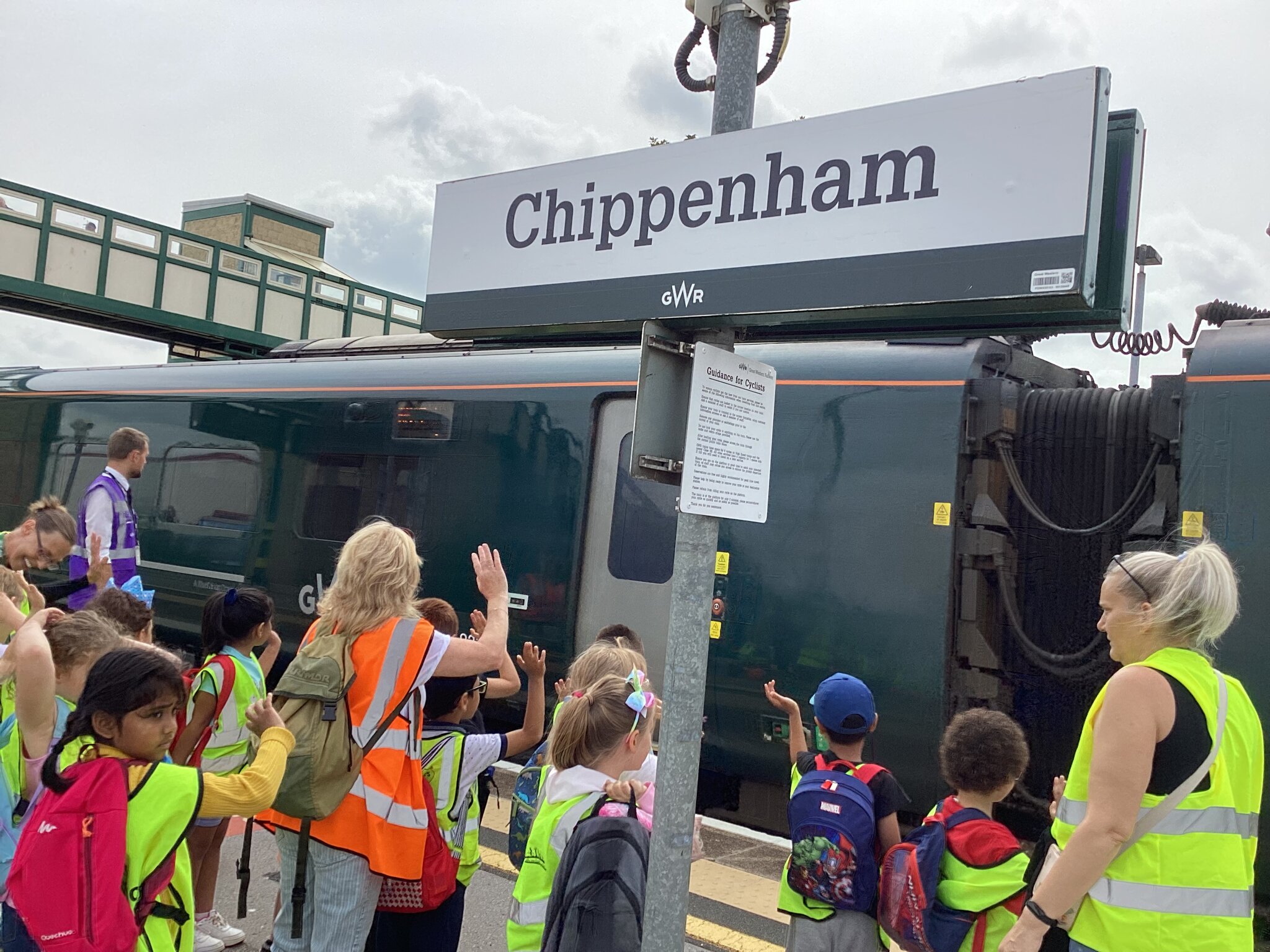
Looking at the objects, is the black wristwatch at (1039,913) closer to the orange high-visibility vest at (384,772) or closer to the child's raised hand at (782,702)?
the child's raised hand at (782,702)

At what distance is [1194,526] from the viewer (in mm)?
4426

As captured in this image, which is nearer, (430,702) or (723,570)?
(430,702)

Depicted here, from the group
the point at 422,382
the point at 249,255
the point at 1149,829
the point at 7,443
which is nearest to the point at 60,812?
the point at 1149,829

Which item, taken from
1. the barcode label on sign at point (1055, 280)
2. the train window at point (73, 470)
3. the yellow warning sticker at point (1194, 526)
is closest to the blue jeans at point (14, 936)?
the barcode label on sign at point (1055, 280)

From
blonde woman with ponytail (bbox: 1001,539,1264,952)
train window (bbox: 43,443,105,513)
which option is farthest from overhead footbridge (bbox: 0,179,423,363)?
blonde woman with ponytail (bbox: 1001,539,1264,952)

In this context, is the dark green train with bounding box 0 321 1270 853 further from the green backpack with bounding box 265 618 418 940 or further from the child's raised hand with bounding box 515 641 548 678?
the green backpack with bounding box 265 618 418 940

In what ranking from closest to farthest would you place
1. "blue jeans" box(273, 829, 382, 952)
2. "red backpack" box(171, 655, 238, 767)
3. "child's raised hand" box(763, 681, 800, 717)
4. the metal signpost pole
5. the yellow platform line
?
the metal signpost pole
"blue jeans" box(273, 829, 382, 952)
"child's raised hand" box(763, 681, 800, 717)
"red backpack" box(171, 655, 238, 767)
the yellow platform line

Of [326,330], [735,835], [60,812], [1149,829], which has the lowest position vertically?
[735,835]

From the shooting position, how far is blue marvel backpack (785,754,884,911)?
2.70m

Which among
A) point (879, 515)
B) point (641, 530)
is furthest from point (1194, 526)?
point (641, 530)

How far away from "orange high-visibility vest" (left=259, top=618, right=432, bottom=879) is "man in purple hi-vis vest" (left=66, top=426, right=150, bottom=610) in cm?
296

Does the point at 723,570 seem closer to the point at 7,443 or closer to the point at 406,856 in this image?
the point at 406,856

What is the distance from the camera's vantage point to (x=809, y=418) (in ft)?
17.9

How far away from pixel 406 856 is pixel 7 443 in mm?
9339
